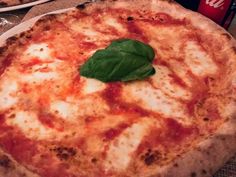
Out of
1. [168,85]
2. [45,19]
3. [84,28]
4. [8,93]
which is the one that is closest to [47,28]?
[45,19]

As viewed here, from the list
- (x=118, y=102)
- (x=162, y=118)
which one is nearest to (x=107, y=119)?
(x=118, y=102)

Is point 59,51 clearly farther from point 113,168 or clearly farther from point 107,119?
point 113,168

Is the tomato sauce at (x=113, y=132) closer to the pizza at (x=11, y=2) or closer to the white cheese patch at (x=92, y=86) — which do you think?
the white cheese patch at (x=92, y=86)

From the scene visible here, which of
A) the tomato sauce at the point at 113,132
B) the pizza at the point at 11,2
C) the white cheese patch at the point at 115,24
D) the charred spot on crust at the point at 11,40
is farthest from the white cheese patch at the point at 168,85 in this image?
the pizza at the point at 11,2

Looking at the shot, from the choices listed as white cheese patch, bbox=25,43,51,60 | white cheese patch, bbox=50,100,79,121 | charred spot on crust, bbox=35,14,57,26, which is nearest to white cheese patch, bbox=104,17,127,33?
charred spot on crust, bbox=35,14,57,26

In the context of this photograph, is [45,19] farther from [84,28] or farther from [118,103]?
[118,103]

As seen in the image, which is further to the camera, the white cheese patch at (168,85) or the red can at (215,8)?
the red can at (215,8)

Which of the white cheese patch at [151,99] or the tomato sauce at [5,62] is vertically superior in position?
the white cheese patch at [151,99]

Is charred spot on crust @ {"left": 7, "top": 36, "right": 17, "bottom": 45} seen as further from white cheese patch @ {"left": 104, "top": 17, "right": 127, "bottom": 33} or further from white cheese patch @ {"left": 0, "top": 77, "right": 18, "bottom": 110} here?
white cheese patch @ {"left": 104, "top": 17, "right": 127, "bottom": 33}
